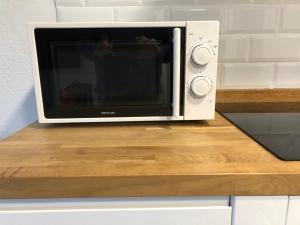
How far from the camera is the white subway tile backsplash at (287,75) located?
1038 mm

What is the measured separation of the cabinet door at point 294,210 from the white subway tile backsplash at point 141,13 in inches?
29.0

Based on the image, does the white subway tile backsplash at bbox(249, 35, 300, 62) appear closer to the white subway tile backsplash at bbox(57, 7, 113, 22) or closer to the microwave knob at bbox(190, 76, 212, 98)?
the microwave knob at bbox(190, 76, 212, 98)

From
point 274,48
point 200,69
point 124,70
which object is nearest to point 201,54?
point 200,69

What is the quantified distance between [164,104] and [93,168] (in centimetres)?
32

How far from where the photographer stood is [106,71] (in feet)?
2.43

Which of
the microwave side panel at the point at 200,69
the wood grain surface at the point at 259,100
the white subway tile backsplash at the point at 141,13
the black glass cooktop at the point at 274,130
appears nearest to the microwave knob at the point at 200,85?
the microwave side panel at the point at 200,69

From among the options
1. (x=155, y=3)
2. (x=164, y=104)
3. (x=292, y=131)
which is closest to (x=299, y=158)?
(x=292, y=131)

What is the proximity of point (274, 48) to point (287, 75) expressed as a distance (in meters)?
0.12

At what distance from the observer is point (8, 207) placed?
1.60ft

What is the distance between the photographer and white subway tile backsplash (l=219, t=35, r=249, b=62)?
1.01m

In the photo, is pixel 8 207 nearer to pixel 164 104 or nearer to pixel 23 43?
pixel 164 104

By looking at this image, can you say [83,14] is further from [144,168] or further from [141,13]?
[144,168]

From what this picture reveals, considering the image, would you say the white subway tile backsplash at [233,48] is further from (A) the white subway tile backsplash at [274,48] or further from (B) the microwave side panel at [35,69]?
(B) the microwave side panel at [35,69]

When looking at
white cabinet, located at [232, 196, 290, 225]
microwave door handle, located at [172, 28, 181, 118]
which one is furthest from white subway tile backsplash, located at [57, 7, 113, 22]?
white cabinet, located at [232, 196, 290, 225]
